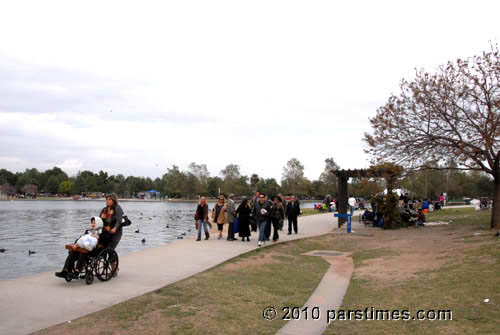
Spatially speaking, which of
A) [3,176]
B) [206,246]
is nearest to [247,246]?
[206,246]

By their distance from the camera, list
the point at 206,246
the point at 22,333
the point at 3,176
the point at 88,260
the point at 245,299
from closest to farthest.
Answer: the point at 22,333, the point at 245,299, the point at 88,260, the point at 206,246, the point at 3,176

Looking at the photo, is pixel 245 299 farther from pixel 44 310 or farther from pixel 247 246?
pixel 247 246

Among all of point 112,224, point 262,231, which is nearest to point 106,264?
point 112,224

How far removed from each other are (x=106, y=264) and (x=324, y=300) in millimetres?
4346

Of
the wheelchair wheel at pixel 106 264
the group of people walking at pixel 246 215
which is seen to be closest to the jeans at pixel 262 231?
the group of people walking at pixel 246 215

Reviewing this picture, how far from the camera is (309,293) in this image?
8883 millimetres

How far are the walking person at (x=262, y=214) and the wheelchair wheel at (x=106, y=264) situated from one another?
695 centimetres

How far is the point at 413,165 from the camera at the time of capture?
22234 mm

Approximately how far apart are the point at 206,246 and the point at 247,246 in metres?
1.42

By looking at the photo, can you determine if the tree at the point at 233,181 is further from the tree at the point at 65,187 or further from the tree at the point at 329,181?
the tree at the point at 65,187

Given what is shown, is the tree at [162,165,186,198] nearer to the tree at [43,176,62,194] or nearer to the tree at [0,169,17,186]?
the tree at [43,176,62,194]

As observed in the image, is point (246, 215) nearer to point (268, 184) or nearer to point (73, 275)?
point (73, 275)

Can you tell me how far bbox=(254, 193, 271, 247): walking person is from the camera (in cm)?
1562

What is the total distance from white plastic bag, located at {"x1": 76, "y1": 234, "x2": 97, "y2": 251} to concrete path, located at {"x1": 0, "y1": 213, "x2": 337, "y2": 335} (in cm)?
72
